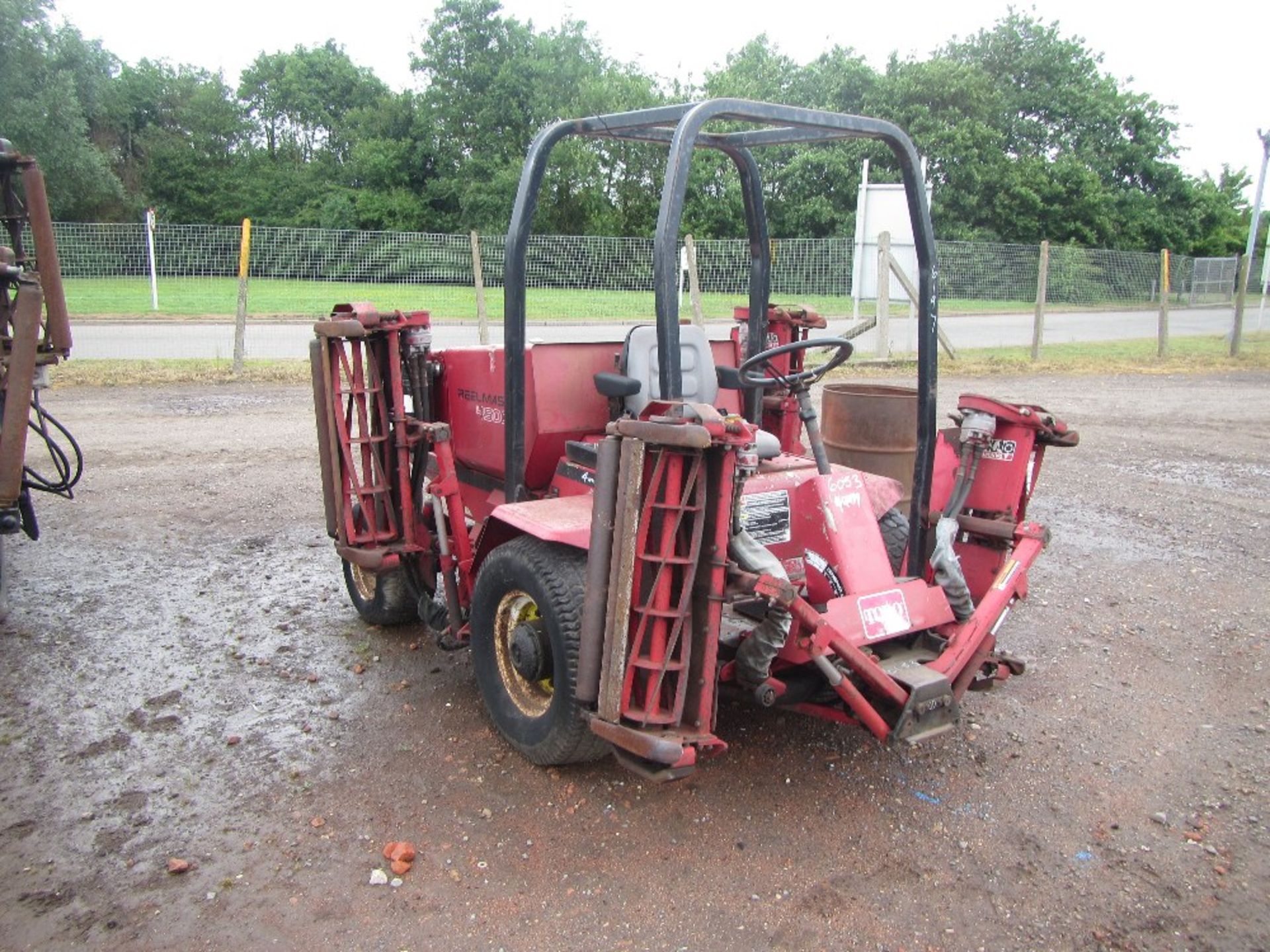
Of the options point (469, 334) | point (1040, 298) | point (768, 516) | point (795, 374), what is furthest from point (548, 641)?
point (1040, 298)

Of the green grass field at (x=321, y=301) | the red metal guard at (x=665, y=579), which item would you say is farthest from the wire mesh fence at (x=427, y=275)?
the red metal guard at (x=665, y=579)

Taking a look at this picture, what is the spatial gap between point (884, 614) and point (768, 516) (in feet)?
1.64

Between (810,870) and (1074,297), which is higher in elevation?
(1074,297)

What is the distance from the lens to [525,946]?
103 inches

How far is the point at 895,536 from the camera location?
408 cm

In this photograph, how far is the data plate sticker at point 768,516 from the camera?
3.32 metres

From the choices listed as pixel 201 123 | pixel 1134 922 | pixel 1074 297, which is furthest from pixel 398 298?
pixel 201 123

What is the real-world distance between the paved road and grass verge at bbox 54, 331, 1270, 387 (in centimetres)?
73

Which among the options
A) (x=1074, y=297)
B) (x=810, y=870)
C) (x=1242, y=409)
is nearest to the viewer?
(x=810, y=870)

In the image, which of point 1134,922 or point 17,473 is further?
point 17,473

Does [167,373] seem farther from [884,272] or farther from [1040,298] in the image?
[1040,298]

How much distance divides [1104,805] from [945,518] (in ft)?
3.60

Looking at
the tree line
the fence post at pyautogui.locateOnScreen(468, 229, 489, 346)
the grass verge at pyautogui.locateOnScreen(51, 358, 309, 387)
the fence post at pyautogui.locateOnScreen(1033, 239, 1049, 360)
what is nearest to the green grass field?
the fence post at pyautogui.locateOnScreen(468, 229, 489, 346)

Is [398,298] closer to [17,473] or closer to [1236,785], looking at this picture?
[17,473]
